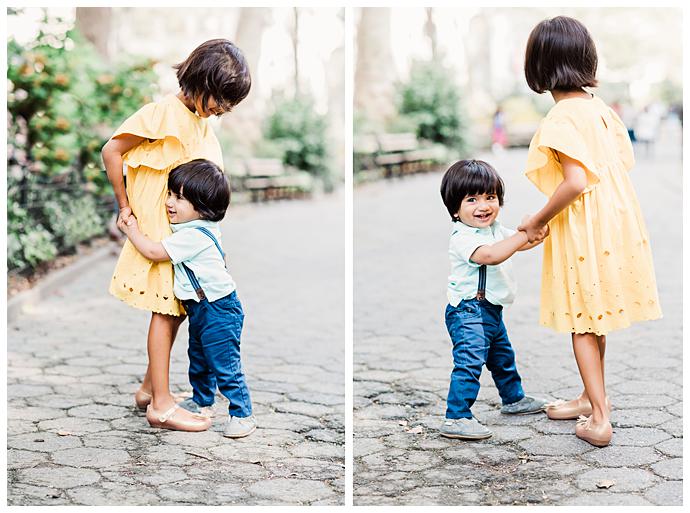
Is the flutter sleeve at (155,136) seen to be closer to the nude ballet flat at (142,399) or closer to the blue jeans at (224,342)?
the blue jeans at (224,342)

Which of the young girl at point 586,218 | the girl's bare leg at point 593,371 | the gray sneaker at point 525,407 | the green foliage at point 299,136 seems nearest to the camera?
the young girl at point 586,218

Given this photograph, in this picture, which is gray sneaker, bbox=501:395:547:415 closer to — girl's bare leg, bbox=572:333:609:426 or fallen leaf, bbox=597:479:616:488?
girl's bare leg, bbox=572:333:609:426

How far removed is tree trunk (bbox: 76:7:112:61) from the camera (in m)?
10.6

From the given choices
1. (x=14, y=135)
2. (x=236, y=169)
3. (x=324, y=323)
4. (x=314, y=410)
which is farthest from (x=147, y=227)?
(x=236, y=169)

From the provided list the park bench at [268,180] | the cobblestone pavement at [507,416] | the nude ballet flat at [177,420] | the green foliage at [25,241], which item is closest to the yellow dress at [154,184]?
the nude ballet flat at [177,420]

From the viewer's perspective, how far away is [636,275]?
3391mm

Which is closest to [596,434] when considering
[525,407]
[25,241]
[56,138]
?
[525,407]

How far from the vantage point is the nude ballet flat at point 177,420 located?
366 centimetres

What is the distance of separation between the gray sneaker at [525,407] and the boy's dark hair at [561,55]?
122cm

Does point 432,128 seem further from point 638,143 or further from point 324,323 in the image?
point 324,323

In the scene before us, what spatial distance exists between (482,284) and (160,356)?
1.24 m

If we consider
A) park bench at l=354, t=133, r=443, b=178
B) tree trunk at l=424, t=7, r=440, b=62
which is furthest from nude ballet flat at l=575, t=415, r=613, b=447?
tree trunk at l=424, t=7, r=440, b=62

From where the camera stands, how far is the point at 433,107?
52.0 ft
